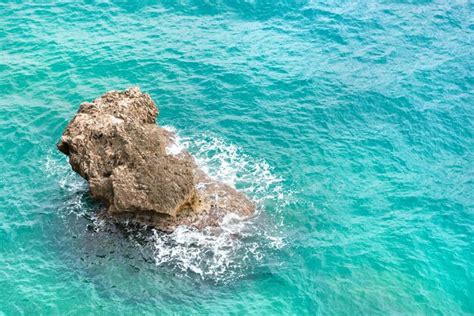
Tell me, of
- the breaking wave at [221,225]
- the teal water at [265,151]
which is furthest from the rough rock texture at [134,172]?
the teal water at [265,151]

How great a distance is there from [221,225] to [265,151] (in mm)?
7932

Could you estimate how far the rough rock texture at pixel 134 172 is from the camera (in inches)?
1109

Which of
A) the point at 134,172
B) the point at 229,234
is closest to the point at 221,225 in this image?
the point at 229,234

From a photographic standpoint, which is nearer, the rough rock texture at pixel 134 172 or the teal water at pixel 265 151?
the teal water at pixel 265 151

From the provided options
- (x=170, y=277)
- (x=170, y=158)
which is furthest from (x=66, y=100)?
(x=170, y=277)

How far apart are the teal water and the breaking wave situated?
0.37 feet

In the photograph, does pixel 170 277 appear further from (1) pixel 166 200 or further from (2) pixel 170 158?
(2) pixel 170 158

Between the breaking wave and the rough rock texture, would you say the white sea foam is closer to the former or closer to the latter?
the breaking wave

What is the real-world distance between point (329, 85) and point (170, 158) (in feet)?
Answer: 58.5

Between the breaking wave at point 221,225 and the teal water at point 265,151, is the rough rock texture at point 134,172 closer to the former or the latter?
the breaking wave at point 221,225

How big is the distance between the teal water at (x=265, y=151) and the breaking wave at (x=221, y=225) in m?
0.11

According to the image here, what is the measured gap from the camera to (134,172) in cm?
2845

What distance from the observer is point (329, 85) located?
41.8 meters

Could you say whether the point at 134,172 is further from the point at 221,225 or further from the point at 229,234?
the point at 229,234
